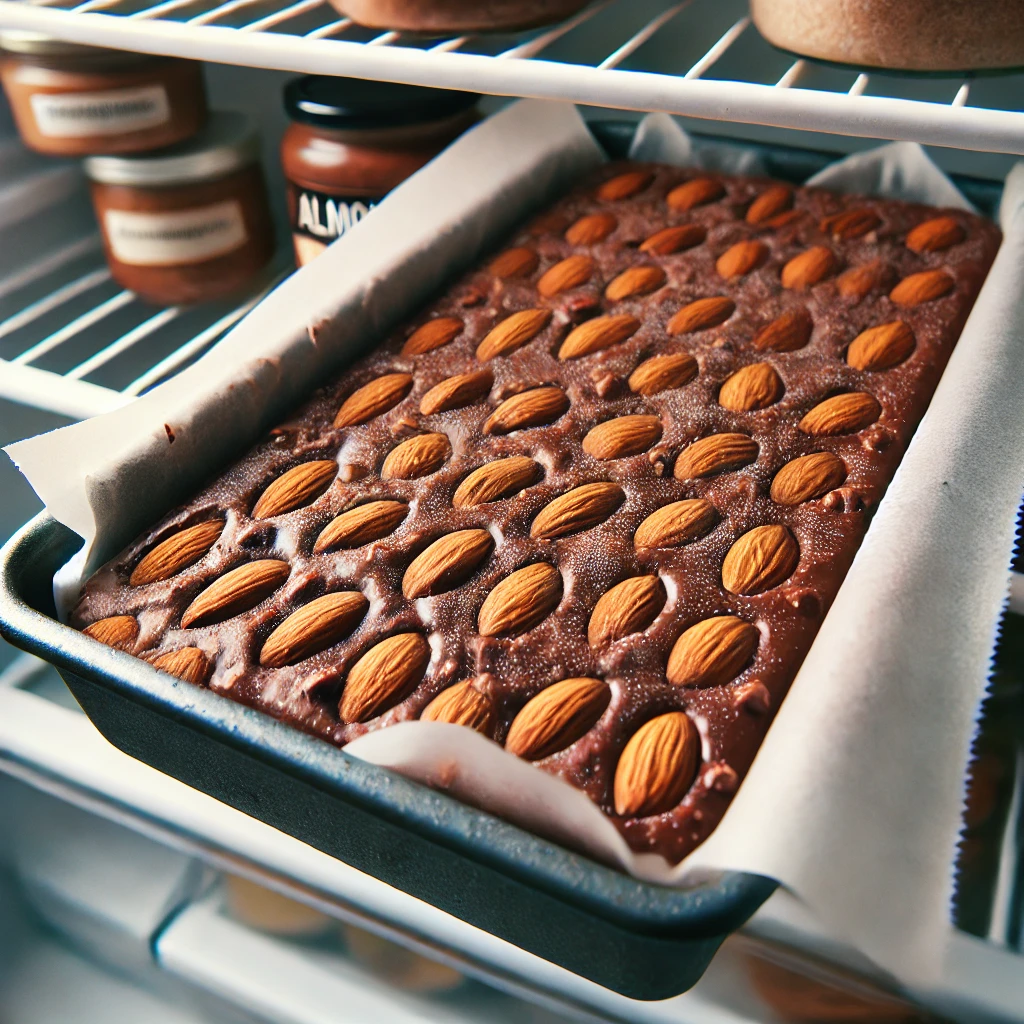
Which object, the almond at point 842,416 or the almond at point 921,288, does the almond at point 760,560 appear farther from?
the almond at point 921,288

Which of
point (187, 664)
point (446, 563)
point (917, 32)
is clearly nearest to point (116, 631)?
point (187, 664)

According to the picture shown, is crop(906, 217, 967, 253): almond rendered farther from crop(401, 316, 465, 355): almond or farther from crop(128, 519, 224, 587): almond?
crop(128, 519, 224, 587): almond

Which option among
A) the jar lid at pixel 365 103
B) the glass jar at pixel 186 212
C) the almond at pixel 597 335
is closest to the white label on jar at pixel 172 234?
the glass jar at pixel 186 212

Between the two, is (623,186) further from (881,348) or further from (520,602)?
(520,602)

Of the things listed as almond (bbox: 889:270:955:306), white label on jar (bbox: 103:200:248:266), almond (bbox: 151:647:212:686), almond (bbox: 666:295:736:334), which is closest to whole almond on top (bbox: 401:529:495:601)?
almond (bbox: 151:647:212:686)

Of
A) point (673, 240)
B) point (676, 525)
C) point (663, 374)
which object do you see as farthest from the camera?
point (673, 240)

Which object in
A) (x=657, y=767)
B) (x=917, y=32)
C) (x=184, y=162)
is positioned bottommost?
(x=657, y=767)

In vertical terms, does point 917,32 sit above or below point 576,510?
above
